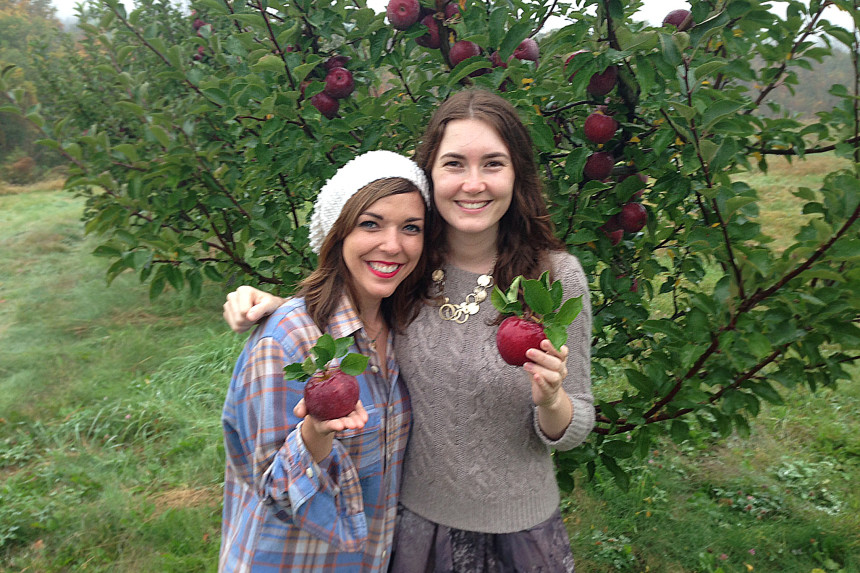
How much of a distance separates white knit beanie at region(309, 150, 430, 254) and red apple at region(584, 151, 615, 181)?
19.7 inches

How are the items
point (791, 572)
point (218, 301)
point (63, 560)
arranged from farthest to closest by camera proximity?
point (218, 301), point (63, 560), point (791, 572)

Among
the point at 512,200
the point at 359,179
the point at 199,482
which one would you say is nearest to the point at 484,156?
the point at 512,200

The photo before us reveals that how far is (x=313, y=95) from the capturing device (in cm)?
166

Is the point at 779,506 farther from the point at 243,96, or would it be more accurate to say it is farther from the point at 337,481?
the point at 243,96

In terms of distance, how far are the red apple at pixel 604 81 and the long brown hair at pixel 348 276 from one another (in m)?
0.54

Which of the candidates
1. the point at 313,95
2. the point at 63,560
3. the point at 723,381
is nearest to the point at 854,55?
the point at 723,381

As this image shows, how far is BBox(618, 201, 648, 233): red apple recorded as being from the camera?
169cm

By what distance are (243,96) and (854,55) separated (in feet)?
5.20

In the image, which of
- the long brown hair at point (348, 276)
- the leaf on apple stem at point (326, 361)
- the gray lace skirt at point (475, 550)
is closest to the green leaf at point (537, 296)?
the leaf on apple stem at point (326, 361)

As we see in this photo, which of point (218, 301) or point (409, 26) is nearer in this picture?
point (409, 26)

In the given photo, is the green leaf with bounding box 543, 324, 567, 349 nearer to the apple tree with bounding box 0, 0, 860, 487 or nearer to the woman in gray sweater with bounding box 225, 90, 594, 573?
the woman in gray sweater with bounding box 225, 90, 594, 573

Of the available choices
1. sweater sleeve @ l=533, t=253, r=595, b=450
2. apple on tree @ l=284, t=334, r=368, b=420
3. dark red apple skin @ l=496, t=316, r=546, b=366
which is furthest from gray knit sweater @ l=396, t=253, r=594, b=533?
apple on tree @ l=284, t=334, r=368, b=420

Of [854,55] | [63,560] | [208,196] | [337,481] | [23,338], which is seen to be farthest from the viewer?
[23,338]

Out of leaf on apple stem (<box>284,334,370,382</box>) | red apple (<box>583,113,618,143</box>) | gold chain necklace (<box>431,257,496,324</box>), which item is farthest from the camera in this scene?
red apple (<box>583,113,618,143</box>)
